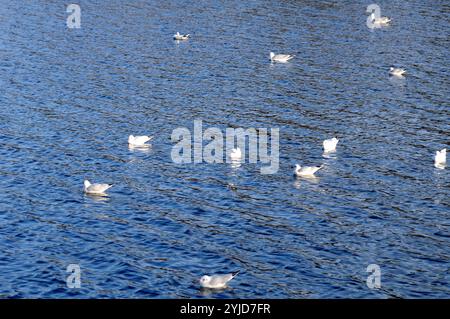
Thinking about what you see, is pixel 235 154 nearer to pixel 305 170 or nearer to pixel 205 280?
pixel 305 170

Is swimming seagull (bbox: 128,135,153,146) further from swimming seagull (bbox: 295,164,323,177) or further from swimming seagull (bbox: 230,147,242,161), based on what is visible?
swimming seagull (bbox: 295,164,323,177)

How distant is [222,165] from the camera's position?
2287 inches

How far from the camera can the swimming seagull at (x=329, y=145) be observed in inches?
2386

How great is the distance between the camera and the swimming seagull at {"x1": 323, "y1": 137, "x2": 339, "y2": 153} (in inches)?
2386

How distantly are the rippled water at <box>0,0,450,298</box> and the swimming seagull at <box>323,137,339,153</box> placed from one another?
0.53 m

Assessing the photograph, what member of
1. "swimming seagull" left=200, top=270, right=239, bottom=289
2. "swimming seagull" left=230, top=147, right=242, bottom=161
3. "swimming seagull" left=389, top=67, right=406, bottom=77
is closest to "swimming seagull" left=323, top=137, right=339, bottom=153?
"swimming seagull" left=230, top=147, right=242, bottom=161

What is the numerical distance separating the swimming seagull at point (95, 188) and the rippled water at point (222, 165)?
726mm

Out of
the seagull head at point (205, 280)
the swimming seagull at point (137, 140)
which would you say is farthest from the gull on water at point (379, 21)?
the seagull head at point (205, 280)

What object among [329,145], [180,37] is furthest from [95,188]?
[180,37]

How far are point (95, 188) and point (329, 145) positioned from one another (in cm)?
1841

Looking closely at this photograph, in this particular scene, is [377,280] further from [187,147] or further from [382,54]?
[382,54]

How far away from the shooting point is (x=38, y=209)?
49875 mm

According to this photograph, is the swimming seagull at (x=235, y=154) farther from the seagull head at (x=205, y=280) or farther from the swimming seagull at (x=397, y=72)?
the swimming seagull at (x=397, y=72)

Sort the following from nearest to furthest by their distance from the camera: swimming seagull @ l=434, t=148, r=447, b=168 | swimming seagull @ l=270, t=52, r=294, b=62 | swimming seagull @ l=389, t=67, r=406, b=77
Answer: swimming seagull @ l=434, t=148, r=447, b=168 → swimming seagull @ l=389, t=67, r=406, b=77 → swimming seagull @ l=270, t=52, r=294, b=62
